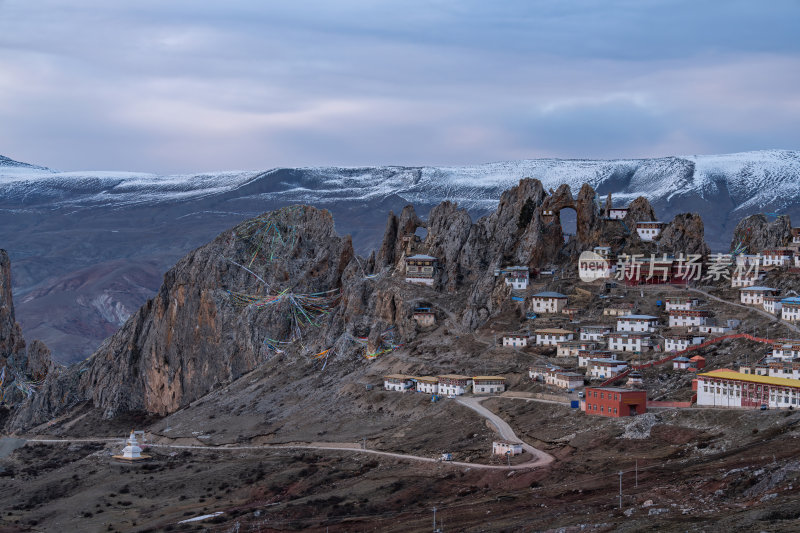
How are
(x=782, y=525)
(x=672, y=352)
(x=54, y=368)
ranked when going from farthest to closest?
(x=54, y=368), (x=672, y=352), (x=782, y=525)

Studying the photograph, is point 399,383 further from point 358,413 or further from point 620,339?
point 620,339

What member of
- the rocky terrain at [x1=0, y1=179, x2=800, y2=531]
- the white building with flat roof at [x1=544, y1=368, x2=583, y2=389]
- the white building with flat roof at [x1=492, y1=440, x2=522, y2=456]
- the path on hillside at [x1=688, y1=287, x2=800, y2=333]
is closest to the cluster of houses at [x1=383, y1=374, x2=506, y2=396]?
the rocky terrain at [x1=0, y1=179, x2=800, y2=531]

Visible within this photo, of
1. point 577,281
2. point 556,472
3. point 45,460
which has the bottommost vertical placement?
point 45,460

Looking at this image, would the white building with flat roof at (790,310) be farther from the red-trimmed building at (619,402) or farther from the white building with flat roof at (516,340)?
the white building with flat roof at (516,340)

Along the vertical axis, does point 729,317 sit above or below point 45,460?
above

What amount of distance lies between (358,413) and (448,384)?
10.6 meters

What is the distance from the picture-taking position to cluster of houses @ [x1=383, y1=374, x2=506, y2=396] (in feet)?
391

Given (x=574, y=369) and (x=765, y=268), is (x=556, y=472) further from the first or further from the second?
(x=765, y=268)

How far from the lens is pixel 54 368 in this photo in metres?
191

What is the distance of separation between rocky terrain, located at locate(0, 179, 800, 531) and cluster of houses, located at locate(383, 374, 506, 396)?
62.8 inches

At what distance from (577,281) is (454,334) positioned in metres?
16.2

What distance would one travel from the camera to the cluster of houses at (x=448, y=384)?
119 m

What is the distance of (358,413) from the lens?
125 metres

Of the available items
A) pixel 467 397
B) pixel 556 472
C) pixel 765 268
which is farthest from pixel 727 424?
pixel 765 268
